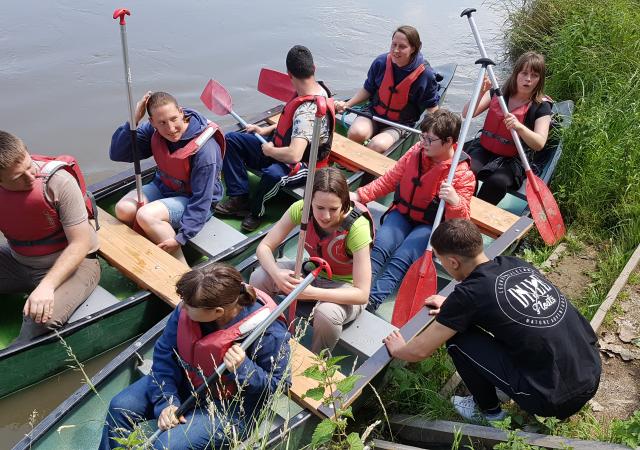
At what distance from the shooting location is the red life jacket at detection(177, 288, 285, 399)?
7.72 feet

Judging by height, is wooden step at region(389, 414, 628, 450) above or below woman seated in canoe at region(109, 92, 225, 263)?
below

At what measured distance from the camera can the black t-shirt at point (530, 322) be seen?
8.20 feet

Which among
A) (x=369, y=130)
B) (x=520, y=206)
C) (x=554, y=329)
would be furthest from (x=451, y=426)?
(x=369, y=130)

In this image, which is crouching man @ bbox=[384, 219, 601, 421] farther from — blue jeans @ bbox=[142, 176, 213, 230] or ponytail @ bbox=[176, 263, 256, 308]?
blue jeans @ bbox=[142, 176, 213, 230]

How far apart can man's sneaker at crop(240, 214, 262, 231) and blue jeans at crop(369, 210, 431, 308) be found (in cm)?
90

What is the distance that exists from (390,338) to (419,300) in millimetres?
513

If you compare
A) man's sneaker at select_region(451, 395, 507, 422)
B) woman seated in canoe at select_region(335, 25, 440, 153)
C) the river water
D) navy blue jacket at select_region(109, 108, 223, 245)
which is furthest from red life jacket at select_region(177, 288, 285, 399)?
the river water

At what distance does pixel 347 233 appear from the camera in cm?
294

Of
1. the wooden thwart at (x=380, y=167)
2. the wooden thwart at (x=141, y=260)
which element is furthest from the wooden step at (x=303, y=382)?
the wooden thwart at (x=380, y=167)

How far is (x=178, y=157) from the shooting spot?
3.65 m

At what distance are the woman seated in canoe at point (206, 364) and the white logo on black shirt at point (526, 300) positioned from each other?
35.4 inches

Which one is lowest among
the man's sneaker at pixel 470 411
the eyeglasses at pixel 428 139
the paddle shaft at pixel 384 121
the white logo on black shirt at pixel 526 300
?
the man's sneaker at pixel 470 411

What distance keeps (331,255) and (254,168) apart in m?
1.66

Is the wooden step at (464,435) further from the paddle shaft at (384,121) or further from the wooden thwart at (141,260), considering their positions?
the paddle shaft at (384,121)
